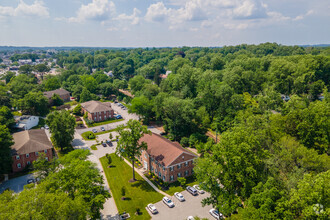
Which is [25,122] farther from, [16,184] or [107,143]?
[16,184]

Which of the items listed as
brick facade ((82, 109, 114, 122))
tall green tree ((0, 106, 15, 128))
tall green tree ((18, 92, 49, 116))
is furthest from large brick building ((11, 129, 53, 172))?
tall green tree ((18, 92, 49, 116))

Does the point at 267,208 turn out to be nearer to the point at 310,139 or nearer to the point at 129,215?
the point at 129,215

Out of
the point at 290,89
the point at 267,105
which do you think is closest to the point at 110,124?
the point at 267,105

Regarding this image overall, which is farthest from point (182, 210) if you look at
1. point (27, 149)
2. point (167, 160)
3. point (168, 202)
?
point (27, 149)

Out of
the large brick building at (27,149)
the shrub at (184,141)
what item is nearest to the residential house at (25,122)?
the large brick building at (27,149)

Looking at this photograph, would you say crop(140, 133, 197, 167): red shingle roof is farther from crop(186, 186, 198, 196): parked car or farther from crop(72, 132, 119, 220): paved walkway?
crop(72, 132, 119, 220): paved walkway

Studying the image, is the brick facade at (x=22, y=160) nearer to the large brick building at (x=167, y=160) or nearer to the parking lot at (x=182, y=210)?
the large brick building at (x=167, y=160)
